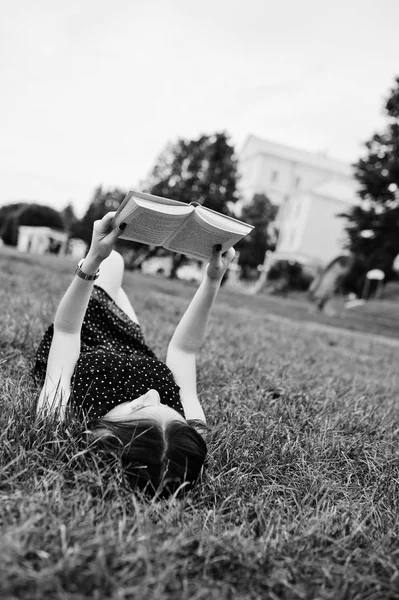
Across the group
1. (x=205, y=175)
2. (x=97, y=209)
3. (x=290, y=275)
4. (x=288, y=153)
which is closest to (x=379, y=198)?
(x=205, y=175)

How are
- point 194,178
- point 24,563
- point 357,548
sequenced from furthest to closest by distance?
point 194,178 → point 357,548 → point 24,563

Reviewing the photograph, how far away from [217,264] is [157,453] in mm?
1075

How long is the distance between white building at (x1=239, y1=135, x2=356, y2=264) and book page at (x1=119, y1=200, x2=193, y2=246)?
105 feet

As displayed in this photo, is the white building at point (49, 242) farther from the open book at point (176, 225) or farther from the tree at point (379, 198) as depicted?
the open book at point (176, 225)

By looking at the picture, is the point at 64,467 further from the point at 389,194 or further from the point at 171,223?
the point at 389,194

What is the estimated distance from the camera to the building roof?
5943 centimetres

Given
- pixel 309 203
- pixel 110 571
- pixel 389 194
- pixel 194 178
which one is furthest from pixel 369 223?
pixel 309 203

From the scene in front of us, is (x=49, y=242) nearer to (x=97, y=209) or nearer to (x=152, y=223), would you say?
(x=97, y=209)

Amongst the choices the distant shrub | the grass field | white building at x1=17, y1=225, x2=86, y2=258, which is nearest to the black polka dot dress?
the grass field

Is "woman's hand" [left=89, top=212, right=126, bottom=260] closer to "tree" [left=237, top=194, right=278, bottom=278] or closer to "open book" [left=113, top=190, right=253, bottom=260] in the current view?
"open book" [left=113, top=190, right=253, bottom=260]

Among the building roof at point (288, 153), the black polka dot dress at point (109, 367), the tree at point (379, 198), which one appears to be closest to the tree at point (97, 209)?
the building roof at point (288, 153)

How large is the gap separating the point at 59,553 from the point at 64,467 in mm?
574

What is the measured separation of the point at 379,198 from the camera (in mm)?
18938

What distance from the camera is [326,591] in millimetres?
1603
